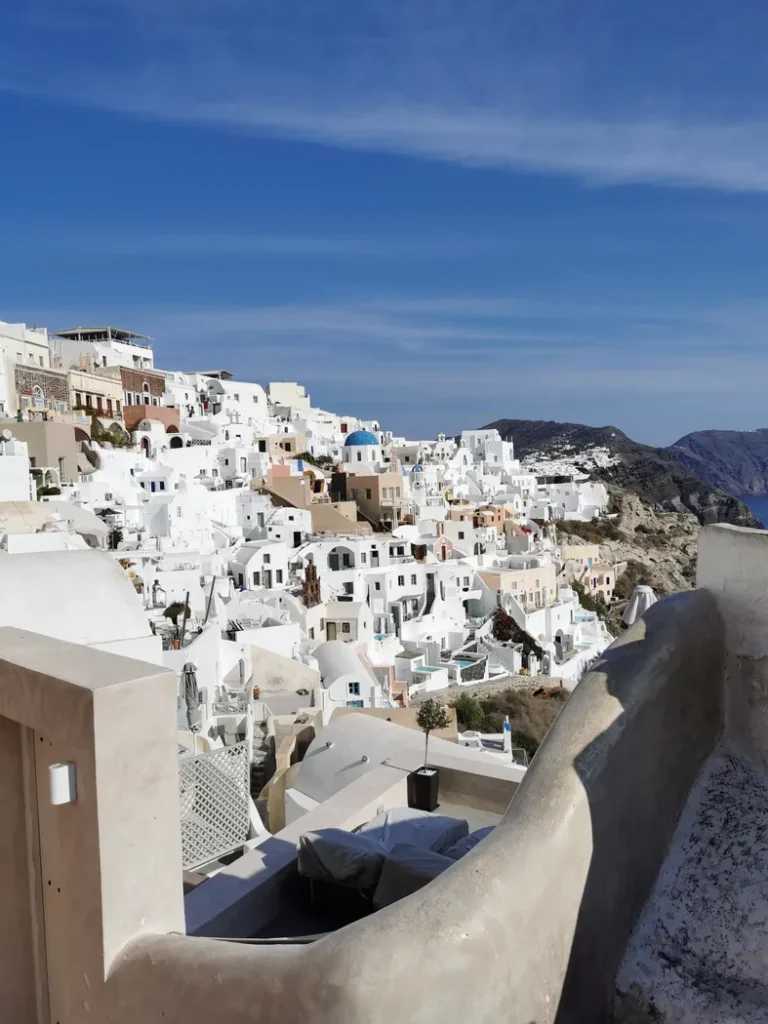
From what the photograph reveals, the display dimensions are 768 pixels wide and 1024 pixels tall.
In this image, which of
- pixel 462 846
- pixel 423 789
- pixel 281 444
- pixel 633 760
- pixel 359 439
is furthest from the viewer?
pixel 359 439

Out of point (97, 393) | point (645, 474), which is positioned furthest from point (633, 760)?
point (645, 474)

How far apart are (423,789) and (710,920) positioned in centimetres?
328

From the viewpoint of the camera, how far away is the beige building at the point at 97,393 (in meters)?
44.2

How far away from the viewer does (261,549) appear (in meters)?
31.7

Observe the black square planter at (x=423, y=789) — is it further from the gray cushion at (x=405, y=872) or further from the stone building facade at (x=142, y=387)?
the stone building facade at (x=142, y=387)

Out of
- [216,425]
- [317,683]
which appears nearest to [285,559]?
[317,683]

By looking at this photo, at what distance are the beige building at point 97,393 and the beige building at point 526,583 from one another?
23519 mm

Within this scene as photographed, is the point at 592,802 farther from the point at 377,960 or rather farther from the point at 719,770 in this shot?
the point at 377,960

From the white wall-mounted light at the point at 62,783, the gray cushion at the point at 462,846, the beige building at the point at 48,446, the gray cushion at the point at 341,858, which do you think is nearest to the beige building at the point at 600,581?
the beige building at the point at 48,446

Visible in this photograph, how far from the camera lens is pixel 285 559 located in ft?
107

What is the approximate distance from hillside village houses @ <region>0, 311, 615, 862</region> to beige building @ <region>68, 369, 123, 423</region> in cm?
12

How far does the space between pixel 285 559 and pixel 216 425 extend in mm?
22875

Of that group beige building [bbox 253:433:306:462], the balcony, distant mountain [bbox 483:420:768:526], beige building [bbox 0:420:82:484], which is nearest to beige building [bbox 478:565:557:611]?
beige building [bbox 0:420:82:484]

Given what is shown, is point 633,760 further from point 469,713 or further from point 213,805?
point 469,713
